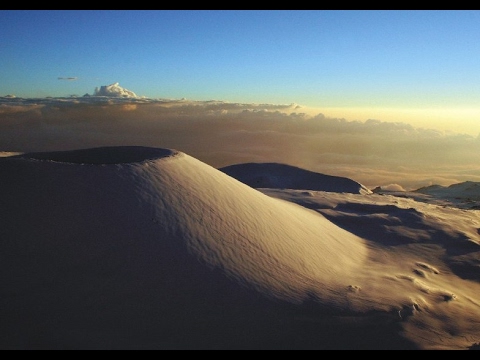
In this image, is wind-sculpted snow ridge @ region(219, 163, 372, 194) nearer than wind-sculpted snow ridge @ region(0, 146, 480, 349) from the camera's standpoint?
No

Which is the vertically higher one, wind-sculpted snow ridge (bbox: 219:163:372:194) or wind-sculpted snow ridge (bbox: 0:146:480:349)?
wind-sculpted snow ridge (bbox: 0:146:480:349)

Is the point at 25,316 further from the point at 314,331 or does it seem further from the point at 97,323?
the point at 314,331

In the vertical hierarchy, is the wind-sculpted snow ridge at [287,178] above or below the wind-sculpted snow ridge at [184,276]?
below

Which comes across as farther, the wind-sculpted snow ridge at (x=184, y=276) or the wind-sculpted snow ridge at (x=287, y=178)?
the wind-sculpted snow ridge at (x=287, y=178)
